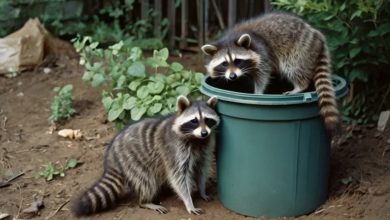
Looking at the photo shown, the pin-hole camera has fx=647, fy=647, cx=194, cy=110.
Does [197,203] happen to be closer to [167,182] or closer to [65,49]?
[167,182]

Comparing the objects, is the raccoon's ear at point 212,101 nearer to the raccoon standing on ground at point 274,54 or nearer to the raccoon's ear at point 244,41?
the raccoon standing on ground at point 274,54

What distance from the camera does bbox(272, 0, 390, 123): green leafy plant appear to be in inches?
172

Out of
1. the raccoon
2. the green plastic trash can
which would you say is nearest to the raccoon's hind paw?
the raccoon

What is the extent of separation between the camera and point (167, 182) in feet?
14.4

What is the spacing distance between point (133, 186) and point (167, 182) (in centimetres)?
23

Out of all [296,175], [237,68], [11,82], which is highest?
[237,68]

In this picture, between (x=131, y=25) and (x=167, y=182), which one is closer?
(x=167, y=182)

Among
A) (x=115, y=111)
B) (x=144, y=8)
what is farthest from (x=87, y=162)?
(x=144, y=8)

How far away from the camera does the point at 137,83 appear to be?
Answer: 202 inches

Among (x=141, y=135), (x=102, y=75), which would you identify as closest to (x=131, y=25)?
Result: (x=102, y=75)

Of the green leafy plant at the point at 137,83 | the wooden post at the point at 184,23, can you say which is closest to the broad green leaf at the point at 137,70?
the green leafy plant at the point at 137,83

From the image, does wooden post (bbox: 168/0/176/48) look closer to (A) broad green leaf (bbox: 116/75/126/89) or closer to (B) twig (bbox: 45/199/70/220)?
(A) broad green leaf (bbox: 116/75/126/89)

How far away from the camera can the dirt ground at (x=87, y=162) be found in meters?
4.20

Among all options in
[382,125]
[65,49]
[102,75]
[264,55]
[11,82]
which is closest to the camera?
[264,55]
